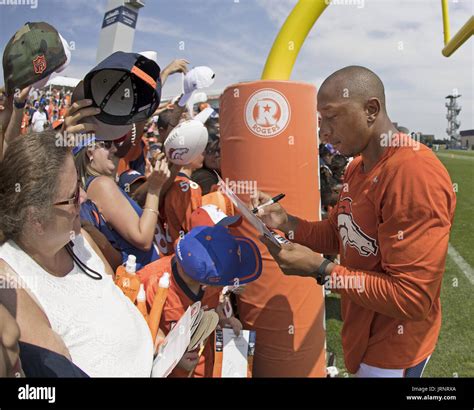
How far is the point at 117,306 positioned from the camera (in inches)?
54.2

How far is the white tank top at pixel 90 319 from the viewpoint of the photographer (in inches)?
46.8

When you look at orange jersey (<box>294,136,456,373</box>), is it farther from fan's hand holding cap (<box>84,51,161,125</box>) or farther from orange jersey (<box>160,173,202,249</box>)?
orange jersey (<box>160,173,202,249</box>)

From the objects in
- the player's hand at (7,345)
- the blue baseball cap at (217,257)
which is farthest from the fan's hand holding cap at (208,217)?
the player's hand at (7,345)

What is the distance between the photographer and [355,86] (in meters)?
1.52

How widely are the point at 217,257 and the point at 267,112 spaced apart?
98 centimetres

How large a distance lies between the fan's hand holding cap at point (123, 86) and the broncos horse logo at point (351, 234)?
0.94m

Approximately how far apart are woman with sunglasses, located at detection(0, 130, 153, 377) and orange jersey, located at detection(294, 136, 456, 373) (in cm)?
82

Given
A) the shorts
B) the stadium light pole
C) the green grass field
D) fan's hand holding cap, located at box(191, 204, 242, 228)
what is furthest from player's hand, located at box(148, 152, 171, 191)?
the stadium light pole

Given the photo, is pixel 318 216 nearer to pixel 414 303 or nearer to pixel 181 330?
pixel 414 303

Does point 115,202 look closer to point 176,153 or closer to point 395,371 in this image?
point 176,153

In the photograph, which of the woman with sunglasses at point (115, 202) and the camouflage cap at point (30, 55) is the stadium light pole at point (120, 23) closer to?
the woman with sunglasses at point (115, 202)

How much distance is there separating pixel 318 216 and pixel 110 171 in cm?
131

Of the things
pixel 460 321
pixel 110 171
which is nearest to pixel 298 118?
pixel 110 171
